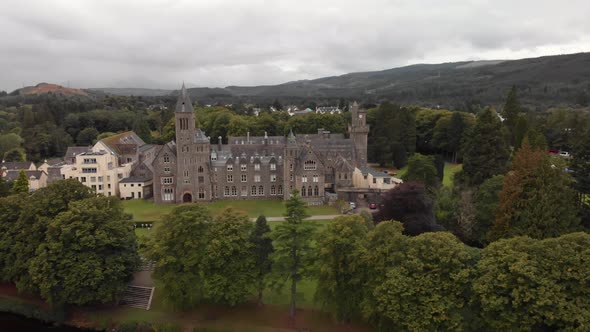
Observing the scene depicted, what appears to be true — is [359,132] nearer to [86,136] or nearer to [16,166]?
[16,166]

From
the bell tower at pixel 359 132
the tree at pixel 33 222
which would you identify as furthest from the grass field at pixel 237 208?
the bell tower at pixel 359 132

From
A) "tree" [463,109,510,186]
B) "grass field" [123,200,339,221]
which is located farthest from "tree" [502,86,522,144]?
"grass field" [123,200,339,221]

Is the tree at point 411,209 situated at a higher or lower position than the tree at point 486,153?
lower

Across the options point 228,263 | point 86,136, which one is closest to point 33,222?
point 228,263

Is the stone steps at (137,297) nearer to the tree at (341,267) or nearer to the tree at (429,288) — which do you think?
the tree at (341,267)

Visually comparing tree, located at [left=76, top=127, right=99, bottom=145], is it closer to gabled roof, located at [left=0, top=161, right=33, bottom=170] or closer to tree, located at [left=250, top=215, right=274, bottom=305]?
gabled roof, located at [left=0, top=161, right=33, bottom=170]
